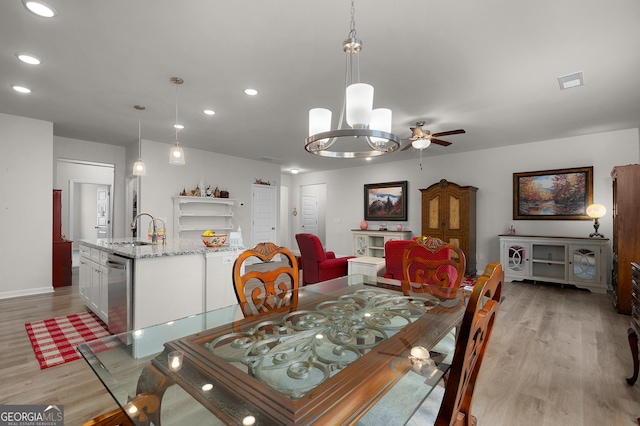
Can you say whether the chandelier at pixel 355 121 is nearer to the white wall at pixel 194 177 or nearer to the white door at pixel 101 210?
the white wall at pixel 194 177

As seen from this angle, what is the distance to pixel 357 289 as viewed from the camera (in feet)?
6.89

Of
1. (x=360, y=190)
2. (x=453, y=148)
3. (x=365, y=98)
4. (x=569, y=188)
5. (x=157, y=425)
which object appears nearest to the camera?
(x=157, y=425)

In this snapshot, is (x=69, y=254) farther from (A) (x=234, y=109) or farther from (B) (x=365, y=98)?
(B) (x=365, y=98)

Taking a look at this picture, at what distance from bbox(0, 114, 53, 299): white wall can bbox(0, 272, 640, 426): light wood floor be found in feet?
3.30

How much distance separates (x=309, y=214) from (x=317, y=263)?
5587mm

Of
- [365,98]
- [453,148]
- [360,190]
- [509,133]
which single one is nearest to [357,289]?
[365,98]

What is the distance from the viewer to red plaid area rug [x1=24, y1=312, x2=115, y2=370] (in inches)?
98.2

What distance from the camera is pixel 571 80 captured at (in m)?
3.09

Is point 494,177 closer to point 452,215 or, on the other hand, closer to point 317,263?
point 452,215

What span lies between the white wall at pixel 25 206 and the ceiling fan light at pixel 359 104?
17.0 ft

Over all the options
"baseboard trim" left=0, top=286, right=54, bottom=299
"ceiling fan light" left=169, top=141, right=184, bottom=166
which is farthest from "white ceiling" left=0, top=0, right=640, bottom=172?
"baseboard trim" left=0, top=286, right=54, bottom=299

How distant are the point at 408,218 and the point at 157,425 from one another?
275 inches

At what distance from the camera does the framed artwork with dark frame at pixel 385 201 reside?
7316 millimetres

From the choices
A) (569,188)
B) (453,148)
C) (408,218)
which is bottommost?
(408,218)
